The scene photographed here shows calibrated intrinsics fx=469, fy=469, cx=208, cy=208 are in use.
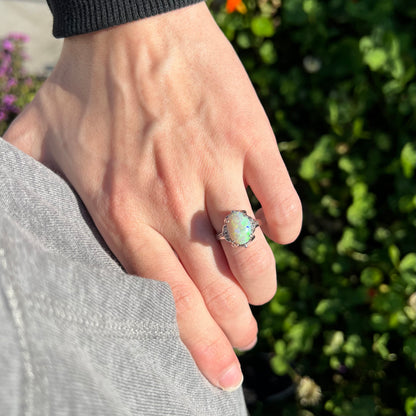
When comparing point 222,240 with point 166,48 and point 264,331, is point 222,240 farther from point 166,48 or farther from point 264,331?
point 264,331

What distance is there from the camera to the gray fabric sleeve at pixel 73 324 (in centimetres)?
64

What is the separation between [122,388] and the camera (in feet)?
2.70

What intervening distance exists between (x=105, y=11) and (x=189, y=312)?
75 centimetres

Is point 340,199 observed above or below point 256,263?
below

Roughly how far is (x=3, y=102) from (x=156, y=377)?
263cm

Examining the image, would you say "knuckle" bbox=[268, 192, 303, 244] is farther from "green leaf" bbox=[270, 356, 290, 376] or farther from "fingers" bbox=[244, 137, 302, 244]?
"green leaf" bbox=[270, 356, 290, 376]

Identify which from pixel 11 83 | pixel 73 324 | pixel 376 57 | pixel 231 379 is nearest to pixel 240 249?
pixel 231 379

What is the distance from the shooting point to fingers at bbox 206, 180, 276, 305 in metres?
1.14

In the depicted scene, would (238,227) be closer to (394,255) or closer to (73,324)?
(73,324)

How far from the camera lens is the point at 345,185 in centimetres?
201

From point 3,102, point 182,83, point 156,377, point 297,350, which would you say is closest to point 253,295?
point 156,377

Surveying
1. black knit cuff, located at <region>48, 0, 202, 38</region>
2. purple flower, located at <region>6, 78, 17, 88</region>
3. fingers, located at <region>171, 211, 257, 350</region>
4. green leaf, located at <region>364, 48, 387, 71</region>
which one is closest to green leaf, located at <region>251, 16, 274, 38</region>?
green leaf, located at <region>364, 48, 387, 71</region>

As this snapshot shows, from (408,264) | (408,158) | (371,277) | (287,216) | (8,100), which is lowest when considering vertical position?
(371,277)

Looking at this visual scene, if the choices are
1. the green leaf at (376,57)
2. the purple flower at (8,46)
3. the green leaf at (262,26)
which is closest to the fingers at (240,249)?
the green leaf at (376,57)
